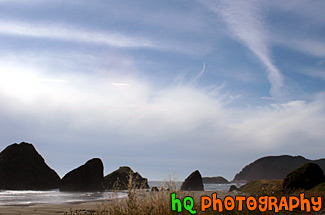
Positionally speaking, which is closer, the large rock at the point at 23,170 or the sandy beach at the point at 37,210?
the sandy beach at the point at 37,210

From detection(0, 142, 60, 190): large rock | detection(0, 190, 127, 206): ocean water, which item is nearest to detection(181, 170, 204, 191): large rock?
detection(0, 190, 127, 206): ocean water

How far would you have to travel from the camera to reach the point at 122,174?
63719mm

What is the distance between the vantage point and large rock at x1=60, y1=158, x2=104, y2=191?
55906 mm

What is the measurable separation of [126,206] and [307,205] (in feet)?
29.8

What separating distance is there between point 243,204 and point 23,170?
56.9m

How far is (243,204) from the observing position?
44.0ft

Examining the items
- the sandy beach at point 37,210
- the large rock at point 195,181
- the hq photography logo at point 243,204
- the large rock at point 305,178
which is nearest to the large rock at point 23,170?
the large rock at point 195,181

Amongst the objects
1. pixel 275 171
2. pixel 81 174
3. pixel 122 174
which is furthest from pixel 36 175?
pixel 275 171

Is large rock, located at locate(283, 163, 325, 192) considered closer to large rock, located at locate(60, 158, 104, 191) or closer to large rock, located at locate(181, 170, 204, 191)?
large rock, located at locate(181, 170, 204, 191)

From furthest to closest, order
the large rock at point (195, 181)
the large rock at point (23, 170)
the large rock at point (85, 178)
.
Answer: the large rock at point (23, 170), the large rock at point (85, 178), the large rock at point (195, 181)

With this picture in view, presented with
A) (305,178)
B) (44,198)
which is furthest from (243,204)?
(44,198)

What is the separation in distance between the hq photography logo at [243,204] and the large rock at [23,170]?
54510 mm

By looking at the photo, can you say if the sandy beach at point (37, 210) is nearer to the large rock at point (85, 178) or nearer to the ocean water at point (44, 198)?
the ocean water at point (44, 198)

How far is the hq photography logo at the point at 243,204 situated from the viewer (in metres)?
10.6
